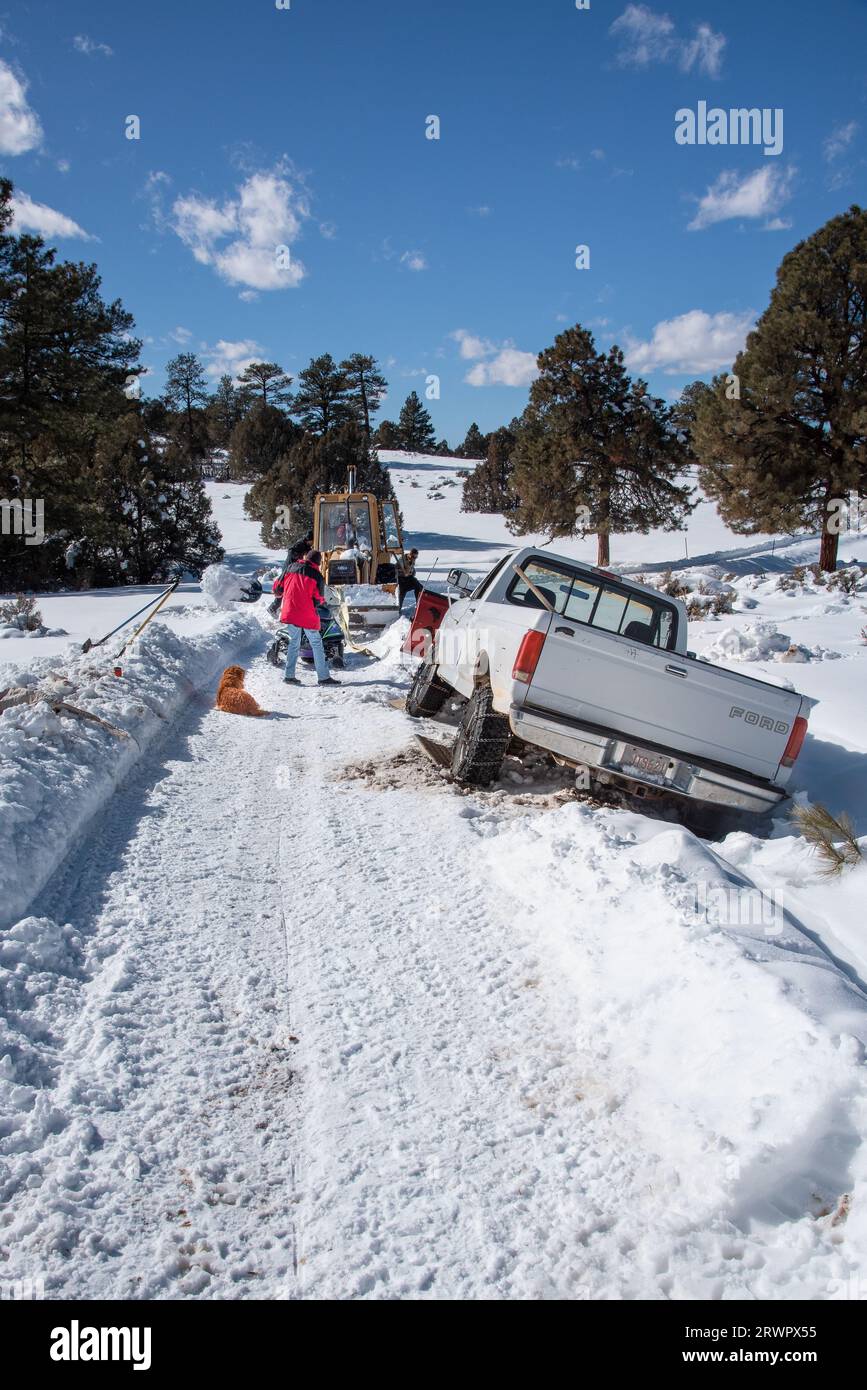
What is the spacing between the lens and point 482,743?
20.7 ft

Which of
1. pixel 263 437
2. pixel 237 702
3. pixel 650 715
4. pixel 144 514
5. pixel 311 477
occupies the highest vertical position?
pixel 263 437

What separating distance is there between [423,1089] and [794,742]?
3.78 m

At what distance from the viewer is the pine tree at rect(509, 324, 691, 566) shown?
29516 mm

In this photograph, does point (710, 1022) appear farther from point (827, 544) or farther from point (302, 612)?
point (827, 544)

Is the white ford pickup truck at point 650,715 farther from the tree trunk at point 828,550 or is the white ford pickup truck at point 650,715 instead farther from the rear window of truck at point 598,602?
the tree trunk at point 828,550

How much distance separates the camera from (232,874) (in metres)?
4.75

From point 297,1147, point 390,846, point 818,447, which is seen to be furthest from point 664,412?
point 297,1147

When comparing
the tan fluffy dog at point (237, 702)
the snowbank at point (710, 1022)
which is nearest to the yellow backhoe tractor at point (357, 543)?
the tan fluffy dog at point (237, 702)

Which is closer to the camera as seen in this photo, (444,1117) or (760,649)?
(444,1117)

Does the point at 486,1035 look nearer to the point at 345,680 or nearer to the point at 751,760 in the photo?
the point at 751,760

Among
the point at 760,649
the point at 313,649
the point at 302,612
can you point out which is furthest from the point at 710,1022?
the point at 760,649

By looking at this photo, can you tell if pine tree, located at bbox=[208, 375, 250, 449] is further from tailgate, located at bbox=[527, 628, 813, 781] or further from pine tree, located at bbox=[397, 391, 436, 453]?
tailgate, located at bbox=[527, 628, 813, 781]

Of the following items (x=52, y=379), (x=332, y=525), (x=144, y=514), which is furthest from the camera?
(x=144, y=514)

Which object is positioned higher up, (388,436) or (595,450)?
(388,436)
